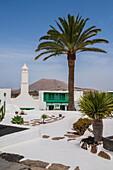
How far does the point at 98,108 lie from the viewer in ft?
22.6

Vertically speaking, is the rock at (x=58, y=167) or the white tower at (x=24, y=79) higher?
the white tower at (x=24, y=79)

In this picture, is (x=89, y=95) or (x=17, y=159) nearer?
(x=17, y=159)

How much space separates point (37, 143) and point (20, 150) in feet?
4.24

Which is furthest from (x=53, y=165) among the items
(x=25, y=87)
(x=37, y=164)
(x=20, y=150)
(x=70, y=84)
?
(x=25, y=87)

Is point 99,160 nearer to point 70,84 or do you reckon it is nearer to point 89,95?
point 89,95

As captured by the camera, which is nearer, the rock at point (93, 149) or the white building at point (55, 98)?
the rock at point (93, 149)

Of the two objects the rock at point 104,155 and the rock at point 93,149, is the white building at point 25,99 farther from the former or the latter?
the rock at point 104,155

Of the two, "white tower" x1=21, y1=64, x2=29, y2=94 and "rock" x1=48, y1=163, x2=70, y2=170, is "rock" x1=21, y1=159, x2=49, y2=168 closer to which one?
"rock" x1=48, y1=163, x2=70, y2=170

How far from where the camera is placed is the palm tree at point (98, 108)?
6848mm

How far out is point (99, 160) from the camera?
5.68m

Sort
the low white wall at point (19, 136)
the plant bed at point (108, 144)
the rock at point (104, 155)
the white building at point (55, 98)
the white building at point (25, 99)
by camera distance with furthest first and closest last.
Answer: the white building at point (55, 98), the white building at point (25, 99), the low white wall at point (19, 136), the plant bed at point (108, 144), the rock at point (104, 155)

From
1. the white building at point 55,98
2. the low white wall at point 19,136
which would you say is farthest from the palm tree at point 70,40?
the white building at point 55,98

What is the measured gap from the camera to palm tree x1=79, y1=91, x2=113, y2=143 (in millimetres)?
6848

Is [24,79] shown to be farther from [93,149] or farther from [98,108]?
[93,149]
